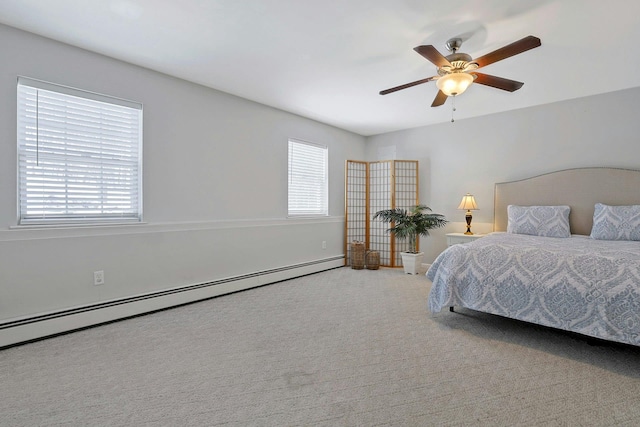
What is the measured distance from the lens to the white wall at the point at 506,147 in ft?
12.6

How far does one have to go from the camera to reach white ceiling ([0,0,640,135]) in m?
2.20

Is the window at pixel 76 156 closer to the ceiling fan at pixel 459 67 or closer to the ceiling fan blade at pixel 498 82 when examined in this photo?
the ceiling fan at pixel 459 67

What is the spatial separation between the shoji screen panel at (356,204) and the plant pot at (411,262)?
942mm

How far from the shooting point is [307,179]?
5.07m

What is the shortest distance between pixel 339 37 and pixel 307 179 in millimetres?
2670

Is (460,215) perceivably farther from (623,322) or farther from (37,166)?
(37,166)

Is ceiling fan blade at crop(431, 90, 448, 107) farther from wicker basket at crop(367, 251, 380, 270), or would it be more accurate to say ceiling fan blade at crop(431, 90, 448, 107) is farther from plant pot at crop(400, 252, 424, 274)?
wicker basket at crop(367, 251, 380, 270)

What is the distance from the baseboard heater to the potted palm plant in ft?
4.45

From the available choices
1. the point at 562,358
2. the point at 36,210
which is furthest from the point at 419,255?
the point at 36,210

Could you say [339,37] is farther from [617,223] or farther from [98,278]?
[617,223]

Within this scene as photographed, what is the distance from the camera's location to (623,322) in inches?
81.6

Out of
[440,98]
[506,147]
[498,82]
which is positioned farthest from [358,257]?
[498,82]

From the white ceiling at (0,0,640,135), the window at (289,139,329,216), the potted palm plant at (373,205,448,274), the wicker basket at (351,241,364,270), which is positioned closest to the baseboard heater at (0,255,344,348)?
the wicker basket at (351,241,364,270)

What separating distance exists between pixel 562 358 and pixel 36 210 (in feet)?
13.6
